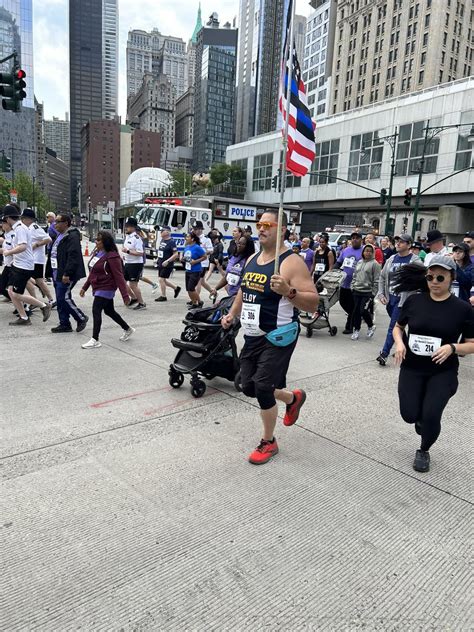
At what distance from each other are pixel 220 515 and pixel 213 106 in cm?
17500

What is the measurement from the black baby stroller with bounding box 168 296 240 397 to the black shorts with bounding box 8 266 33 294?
4.10m

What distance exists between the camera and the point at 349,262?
8984mm

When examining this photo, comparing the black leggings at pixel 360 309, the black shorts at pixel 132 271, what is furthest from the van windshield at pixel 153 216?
the black leggings at pixel 360 309

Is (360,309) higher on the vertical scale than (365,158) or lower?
lower

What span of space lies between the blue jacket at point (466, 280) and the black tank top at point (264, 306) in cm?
389

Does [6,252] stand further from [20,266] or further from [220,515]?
[220,515]

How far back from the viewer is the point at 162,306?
1101cm

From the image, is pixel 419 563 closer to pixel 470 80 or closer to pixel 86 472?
pixel 86 472

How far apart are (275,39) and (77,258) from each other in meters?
162

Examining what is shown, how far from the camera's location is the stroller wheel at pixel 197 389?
16.9 feet

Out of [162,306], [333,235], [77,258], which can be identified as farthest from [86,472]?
[333,235]

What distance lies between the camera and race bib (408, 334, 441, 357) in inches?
140

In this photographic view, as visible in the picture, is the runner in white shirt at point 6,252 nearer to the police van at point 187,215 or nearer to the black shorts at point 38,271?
the black shorts at point 38,271

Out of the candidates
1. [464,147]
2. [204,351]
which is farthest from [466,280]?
[464,147]
